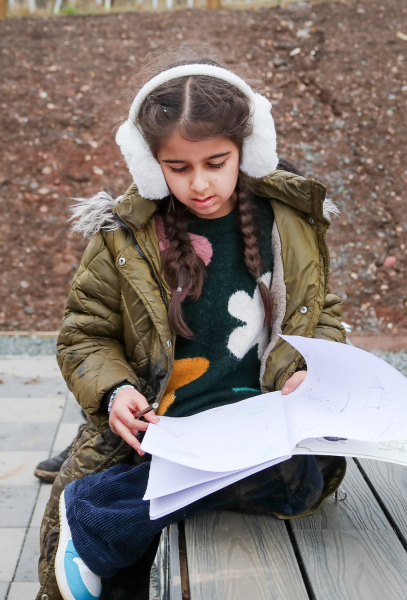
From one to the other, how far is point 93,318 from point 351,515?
0.81 metres

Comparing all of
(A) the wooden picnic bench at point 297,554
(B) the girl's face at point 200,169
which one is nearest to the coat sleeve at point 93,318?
(B) the girl's face at point 200,169

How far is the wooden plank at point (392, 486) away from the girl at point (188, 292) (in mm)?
151

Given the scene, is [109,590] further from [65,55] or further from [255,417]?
[65,55]

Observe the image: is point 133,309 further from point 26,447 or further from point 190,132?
point 26,447

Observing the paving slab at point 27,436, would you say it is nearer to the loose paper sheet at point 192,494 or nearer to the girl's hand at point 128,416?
the girl's hand at point 128,416

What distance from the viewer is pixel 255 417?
4.78ft

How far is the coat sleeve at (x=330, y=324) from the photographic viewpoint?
1803mm

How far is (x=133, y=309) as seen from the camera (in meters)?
1.71

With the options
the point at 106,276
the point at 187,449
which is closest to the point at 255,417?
the point at 187,449

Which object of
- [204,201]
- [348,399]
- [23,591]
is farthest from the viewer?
[23,591]

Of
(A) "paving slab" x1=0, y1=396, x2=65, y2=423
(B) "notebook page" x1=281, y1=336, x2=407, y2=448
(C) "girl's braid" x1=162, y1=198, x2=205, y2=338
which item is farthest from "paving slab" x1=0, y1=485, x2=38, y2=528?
(B) "notebook page" x1=281, y1=336, x2=407, y2=448

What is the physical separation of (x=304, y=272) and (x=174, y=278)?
0.35 meters

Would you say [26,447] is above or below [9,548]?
below

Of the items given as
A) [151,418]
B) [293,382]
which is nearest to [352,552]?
[293,382]
